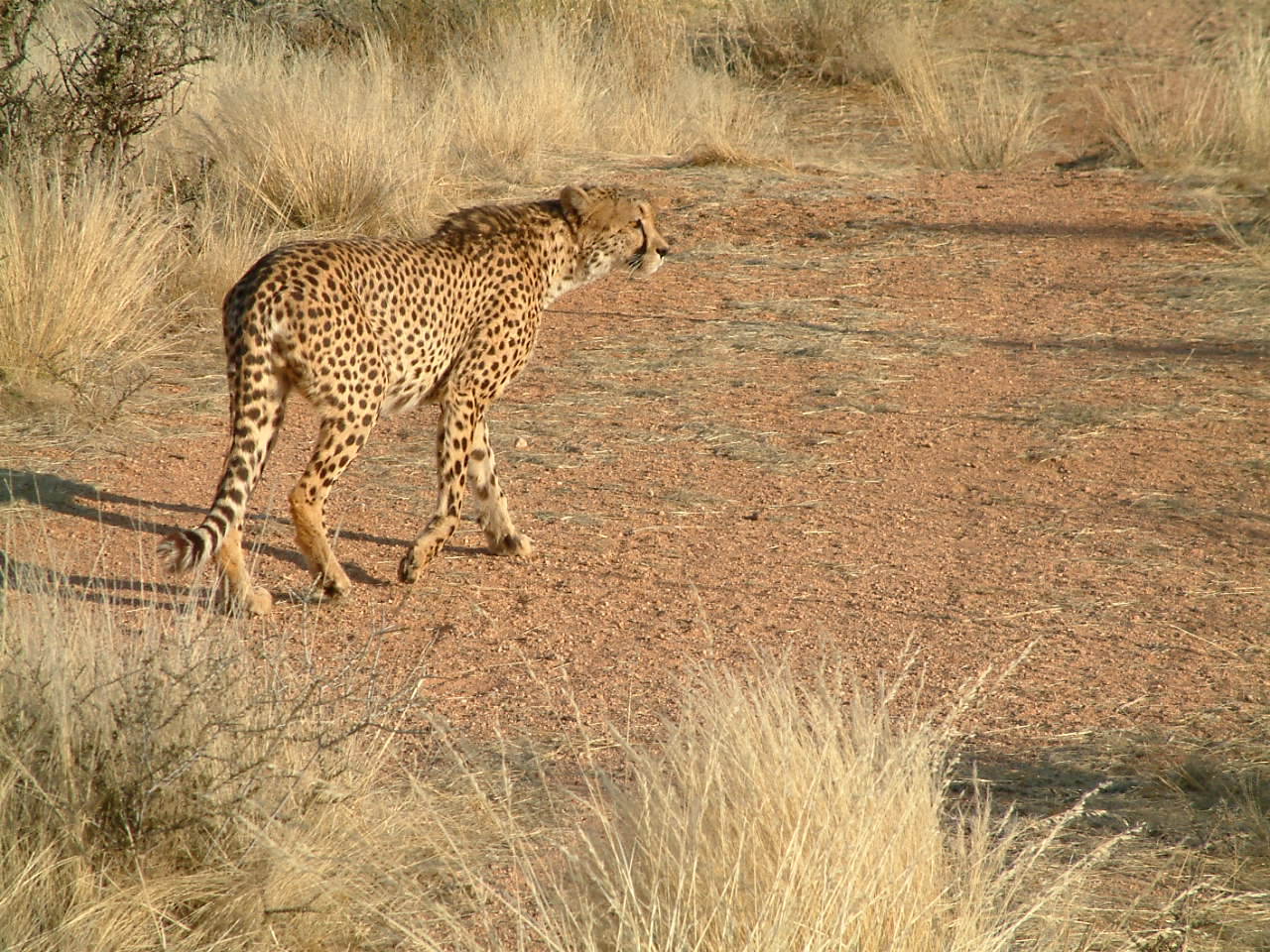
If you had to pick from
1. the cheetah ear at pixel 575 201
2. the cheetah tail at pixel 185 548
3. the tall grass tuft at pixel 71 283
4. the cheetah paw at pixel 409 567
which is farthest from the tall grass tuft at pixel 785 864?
the tall grass tuft at pixel 71 283

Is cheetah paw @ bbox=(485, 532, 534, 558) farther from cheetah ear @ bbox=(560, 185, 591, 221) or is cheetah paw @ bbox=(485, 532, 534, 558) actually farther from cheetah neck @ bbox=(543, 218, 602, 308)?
cheetah ear @ bbox=(560, 185, 591, 221)

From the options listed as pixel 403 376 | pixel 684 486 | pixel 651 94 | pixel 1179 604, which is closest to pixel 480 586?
pixel 403 376

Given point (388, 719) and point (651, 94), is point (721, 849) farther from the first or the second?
point (651, 94)

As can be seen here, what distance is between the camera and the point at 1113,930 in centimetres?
267

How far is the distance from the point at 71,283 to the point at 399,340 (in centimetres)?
238

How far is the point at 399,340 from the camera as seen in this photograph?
14.9 feet

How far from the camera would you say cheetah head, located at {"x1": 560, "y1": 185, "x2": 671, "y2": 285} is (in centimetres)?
531

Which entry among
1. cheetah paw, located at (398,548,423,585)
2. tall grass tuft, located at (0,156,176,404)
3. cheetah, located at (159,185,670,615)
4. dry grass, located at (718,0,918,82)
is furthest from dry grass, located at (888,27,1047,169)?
cheetah paw, located at (398,548,423,585)

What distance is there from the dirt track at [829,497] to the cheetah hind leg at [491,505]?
0.20 ft

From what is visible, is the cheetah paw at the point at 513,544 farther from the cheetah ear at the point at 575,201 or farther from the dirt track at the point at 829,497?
the cheetah ear at the point at 575,201

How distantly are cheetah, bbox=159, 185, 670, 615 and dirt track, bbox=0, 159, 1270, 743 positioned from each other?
227 mm

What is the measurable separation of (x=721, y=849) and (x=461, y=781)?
2.85ft

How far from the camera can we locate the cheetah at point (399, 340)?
4113 millimetres

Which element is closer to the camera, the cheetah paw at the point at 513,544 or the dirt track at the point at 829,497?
the dirt track at the point at 829,497
